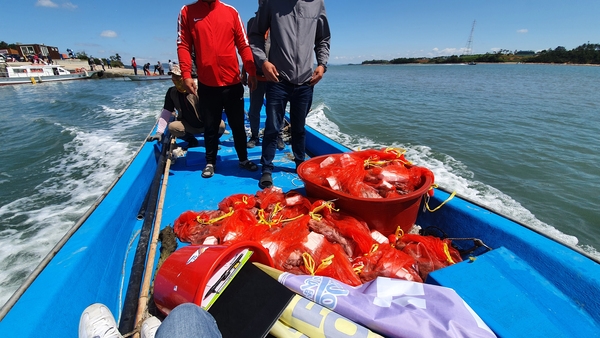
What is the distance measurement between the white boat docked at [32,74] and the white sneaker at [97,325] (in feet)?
125

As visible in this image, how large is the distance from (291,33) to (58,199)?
4.64 m

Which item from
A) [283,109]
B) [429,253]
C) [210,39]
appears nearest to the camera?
[429,253]

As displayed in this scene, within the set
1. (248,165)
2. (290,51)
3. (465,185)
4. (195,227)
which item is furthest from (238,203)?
(465,185)

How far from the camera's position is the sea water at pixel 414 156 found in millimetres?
Answer: 4031

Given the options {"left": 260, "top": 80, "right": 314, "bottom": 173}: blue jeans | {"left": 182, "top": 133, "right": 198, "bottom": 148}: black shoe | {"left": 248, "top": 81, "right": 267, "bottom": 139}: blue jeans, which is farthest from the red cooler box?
{"left": 182, "top": 133, "right": 198, "bottom": 148}: black shoe

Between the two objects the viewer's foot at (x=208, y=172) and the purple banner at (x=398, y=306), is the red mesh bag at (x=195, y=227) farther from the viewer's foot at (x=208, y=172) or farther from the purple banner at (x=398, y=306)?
the viewer's foot at (x=208, y=172)

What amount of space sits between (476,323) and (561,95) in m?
22.2

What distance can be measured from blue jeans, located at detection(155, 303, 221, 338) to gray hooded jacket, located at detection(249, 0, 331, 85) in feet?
7.37

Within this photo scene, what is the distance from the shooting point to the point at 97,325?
1.18 metres

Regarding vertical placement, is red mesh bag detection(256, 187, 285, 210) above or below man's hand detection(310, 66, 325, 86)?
below

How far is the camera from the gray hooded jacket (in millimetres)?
2609

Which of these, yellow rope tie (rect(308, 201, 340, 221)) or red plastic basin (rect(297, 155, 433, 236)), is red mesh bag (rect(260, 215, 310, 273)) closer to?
yellow rope tie (rect(308, 201, 340, 221))

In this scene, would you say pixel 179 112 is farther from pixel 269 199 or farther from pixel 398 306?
pixel 398 306

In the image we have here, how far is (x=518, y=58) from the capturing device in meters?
91.1
